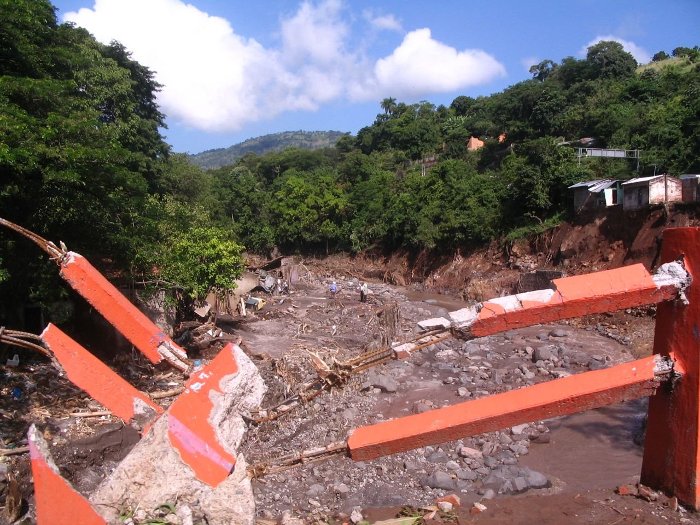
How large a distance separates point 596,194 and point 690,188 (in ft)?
15.9

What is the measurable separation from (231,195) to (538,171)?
2800cm

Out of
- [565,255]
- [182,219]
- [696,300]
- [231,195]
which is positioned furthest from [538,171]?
[231,195]

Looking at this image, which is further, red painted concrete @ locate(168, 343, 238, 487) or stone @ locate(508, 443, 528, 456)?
stone @ locate(508, 443, 528, 456)

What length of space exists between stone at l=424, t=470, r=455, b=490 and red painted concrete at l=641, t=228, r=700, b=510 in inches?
147

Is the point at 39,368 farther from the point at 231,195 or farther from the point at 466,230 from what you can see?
the point at 231,195

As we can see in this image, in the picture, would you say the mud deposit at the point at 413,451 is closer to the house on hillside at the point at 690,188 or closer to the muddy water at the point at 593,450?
the muddy water at the point at 593,450

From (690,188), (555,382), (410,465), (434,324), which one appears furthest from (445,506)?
(690,188)

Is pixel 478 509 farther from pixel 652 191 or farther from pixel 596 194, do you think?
pixel 596 194

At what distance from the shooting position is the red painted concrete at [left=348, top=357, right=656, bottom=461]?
3924 mm

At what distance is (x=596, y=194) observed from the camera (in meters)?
24.5

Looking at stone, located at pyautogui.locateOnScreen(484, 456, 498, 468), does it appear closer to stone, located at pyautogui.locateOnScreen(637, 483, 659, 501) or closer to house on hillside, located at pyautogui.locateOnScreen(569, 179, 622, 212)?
stone, located at pyautogui.locateOnScreen(637, 483, 659, 501)

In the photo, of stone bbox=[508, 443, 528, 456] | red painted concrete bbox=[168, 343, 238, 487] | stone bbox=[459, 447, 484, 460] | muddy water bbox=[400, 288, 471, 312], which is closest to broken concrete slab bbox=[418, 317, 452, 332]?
red painted concrete bbox=[168, 343, 238, 487]

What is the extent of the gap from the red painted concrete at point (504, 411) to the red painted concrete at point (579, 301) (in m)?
0.58

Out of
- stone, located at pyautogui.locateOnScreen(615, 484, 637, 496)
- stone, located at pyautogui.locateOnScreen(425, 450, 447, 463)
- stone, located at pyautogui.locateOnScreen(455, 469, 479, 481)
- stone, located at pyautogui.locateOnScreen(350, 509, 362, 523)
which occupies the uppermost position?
stone, located at pyautogui.locateOnScreen(615, 484, 637, 496)
